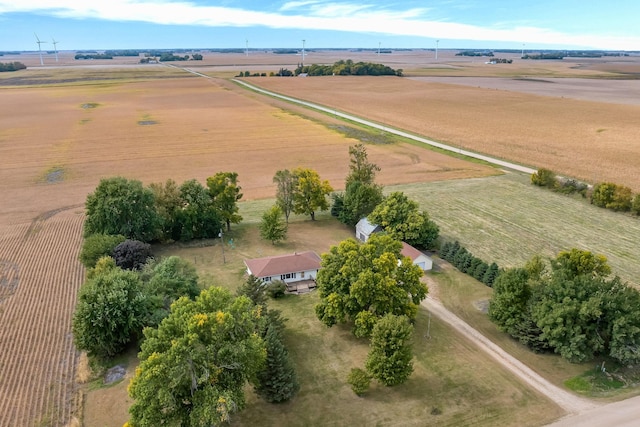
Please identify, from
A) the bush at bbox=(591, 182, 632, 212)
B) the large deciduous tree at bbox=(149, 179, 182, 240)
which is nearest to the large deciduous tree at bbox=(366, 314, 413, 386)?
the large deciduous tree at bbox=(149, 179, 182, 240)

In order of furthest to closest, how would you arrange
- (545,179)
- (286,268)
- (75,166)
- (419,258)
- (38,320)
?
(75,166)
(545,179)
(419,258)
(286,268)
(38,320)

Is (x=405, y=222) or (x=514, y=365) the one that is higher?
(x=405, y=222)

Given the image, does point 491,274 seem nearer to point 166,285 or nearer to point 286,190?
point 286,190

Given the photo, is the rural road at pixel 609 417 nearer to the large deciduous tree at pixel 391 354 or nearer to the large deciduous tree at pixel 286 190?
the large deciduous tree at pixel 391 354

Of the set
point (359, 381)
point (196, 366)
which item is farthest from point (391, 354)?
point (196, 366)

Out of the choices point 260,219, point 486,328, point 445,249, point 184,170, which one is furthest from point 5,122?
point 486,328

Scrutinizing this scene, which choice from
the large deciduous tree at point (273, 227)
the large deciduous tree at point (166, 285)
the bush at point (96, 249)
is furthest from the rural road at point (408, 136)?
the bush at point (96, 249)
